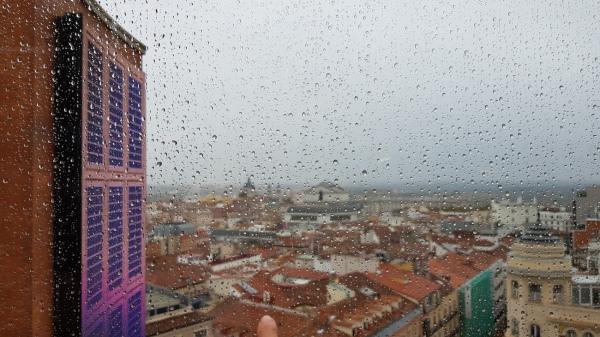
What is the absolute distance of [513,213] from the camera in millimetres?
1652

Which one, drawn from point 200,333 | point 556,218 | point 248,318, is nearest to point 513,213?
point 556,218

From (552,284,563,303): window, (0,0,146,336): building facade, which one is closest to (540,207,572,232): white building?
(552,284,563,303): window

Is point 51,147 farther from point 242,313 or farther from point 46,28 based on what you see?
point 242,313

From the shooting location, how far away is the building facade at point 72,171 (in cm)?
141

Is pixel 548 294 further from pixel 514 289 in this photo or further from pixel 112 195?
pixel 112 195

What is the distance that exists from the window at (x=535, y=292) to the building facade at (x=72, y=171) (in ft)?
4.69

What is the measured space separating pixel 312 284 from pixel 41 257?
1008mm

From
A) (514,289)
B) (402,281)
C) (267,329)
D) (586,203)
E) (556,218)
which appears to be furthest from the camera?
(402,281)

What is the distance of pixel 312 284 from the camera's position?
1.86m

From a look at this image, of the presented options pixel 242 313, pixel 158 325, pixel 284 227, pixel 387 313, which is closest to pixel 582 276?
pixel 387 313

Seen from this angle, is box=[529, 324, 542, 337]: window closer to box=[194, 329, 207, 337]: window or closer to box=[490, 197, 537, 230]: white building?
box=[490, 197, 537, 230]: white building

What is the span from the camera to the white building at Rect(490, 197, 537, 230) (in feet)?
5.24

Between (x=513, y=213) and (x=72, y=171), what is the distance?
62.9 inches

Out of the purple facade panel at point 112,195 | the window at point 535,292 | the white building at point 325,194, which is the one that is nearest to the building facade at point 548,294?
the window at point 535,292
